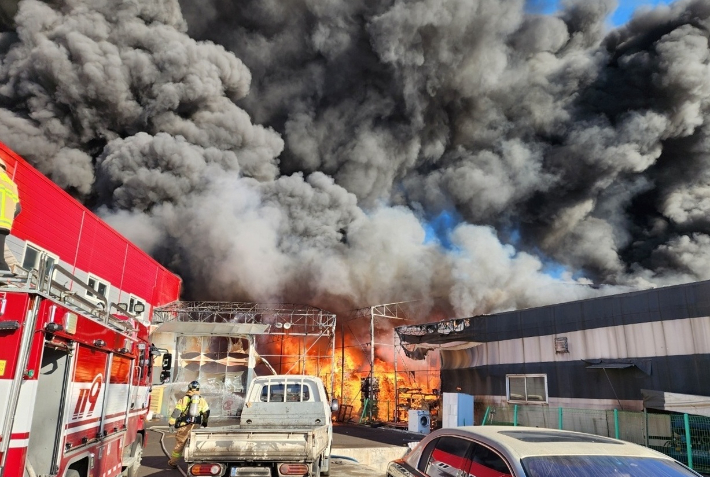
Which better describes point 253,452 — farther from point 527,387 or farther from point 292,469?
point 527,387

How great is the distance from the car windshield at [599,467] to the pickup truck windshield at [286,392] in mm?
6474

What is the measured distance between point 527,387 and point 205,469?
441 inches

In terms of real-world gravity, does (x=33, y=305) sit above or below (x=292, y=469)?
above

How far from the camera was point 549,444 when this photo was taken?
3.38 meters

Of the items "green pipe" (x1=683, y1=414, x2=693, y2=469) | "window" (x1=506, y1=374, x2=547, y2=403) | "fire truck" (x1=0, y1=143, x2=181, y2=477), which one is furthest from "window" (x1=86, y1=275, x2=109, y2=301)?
"green pipe" (x1=683, y1=414, x2=693, y2=469)

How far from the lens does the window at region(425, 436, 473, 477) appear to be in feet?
12.0

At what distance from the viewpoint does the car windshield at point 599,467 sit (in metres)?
3.06

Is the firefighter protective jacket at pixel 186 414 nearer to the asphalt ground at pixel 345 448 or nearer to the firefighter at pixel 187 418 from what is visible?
the firefighter at pixel 187 418

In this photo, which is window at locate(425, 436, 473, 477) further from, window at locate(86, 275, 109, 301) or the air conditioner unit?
the air conditioner unit

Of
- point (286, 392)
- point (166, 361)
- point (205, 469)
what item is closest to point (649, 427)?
point (286, 392)

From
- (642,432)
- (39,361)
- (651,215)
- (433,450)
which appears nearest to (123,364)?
(39,361)

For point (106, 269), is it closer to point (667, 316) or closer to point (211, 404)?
point (211, 404)

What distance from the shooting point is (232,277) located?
29.2 meters

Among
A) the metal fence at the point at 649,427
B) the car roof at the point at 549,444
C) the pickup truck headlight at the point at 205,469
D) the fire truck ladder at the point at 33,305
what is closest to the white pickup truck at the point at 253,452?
the pickup truck headlight at the point at 205,469
